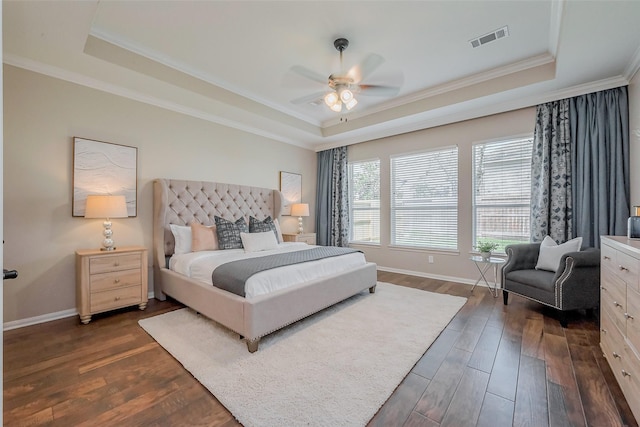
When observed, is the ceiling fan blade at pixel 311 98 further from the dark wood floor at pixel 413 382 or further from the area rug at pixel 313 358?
the dark wood floor at pixel 413 382

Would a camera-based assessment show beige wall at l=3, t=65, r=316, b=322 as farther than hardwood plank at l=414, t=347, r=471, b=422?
Yes

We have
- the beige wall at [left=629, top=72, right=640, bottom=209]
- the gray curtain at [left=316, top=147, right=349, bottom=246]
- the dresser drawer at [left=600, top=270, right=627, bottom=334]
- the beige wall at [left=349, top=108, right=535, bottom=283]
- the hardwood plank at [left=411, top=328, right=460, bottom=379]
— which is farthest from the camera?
→ the gray curtain at [left=316, top=147, right=349, bottom=246]

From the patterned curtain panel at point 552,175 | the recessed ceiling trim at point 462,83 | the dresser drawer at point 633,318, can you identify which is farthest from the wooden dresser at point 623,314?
the recessed ceiling trim at point 462,83

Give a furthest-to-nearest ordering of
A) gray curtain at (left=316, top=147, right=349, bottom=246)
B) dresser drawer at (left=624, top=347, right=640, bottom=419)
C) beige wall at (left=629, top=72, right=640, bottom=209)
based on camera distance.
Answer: gray curtain at (left=316, top=147, right=349, bottom=246), beige wall at (left=629, top=72, right=640, bottom=209), dresser drawer at (left=624, top=347, right=640, bottom=419)

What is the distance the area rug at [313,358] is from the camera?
182cm

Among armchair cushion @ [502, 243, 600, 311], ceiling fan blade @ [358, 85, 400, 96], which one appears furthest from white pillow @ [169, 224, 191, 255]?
armchair cushion @ [502, 243, 600, 311]

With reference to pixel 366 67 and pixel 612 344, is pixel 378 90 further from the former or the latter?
pixel 612 344

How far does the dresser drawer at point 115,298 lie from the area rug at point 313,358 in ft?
1.26

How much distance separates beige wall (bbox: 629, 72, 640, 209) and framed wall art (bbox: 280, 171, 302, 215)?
15.6ft

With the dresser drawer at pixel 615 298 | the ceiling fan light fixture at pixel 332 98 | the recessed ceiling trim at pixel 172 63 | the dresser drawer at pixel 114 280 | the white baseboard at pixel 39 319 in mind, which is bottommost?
the white baseboard at pixel 39 319

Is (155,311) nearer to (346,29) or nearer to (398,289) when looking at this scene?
(398,289)

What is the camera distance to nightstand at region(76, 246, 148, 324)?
305 centimetres

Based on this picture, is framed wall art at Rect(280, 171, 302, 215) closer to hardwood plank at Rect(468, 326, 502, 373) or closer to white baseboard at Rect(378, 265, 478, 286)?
white baseboard at Rect(378, 265, 478, 286)

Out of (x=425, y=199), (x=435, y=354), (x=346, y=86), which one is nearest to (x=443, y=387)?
(x=435, y=354)
